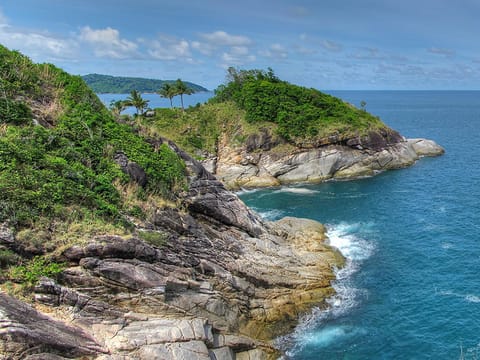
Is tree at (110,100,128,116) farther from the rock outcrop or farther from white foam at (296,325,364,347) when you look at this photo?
white foam at (296,325,364,347)

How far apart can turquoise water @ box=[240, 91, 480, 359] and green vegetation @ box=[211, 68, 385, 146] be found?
501 inches

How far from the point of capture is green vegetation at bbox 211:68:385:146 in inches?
3246

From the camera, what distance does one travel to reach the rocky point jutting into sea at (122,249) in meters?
19.5

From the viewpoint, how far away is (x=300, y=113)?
283ft

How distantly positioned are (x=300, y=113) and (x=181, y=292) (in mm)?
67657

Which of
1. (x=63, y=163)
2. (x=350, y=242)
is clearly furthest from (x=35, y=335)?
(x=350, y=242)

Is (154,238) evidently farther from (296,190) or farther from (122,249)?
(296,190)

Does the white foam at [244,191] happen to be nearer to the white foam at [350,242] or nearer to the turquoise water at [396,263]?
the turquoise water at [396,263]

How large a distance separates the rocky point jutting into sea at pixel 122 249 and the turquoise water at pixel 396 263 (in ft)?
9.32

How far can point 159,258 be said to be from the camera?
25.1 metres

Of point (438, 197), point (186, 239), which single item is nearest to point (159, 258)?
point (186, 239)

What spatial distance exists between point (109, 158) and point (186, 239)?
882 centimetres

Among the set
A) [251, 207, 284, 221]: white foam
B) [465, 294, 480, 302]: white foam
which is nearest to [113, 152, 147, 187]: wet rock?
[465, 294, 480, 302]: white foam

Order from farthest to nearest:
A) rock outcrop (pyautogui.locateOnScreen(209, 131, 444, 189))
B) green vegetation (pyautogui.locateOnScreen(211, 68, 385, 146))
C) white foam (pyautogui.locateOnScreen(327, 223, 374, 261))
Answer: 1. green vegetation (pyautogui.locateOnScreen(211, 68, 385, 146))
2. rock outcrop (pyautogui.locateOnScreen(209, 131, 444, 189))
3. white foam (pyautogui.locateOnScreen(327, 223, 374, 261))
